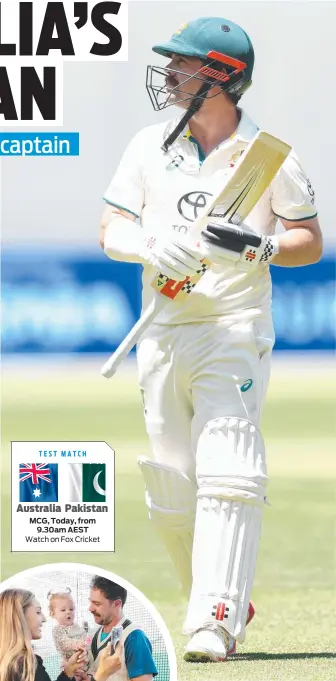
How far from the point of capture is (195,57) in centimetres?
552

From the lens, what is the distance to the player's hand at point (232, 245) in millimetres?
5211

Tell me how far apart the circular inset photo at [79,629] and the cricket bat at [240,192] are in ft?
2.02

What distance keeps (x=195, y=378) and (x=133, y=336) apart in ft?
0.81

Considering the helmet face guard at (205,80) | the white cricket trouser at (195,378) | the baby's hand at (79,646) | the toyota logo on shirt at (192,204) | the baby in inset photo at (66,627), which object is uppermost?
the helmet face guard at (205,80)

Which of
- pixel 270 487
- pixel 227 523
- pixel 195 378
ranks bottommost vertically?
pixel 270 487

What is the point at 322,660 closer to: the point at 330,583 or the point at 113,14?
the point at 330,583

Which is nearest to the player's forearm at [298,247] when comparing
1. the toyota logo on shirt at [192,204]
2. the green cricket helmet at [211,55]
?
the toyota logo on shirt at [192,204]

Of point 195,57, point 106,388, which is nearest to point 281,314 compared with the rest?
point 106,388

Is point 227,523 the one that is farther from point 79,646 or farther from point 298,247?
point 298,247

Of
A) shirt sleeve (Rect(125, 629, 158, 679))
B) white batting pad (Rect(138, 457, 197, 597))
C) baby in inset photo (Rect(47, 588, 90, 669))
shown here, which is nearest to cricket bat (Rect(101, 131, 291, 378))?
white batting pad (Rect(138, 457, 197, 597))

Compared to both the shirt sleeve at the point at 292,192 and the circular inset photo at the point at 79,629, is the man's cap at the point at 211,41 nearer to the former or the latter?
the shirt sleeve at the point at 292,192

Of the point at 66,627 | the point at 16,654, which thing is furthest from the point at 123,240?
the point at 16,654

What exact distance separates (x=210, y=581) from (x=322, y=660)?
41 centimetres

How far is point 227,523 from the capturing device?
5.30 metres
